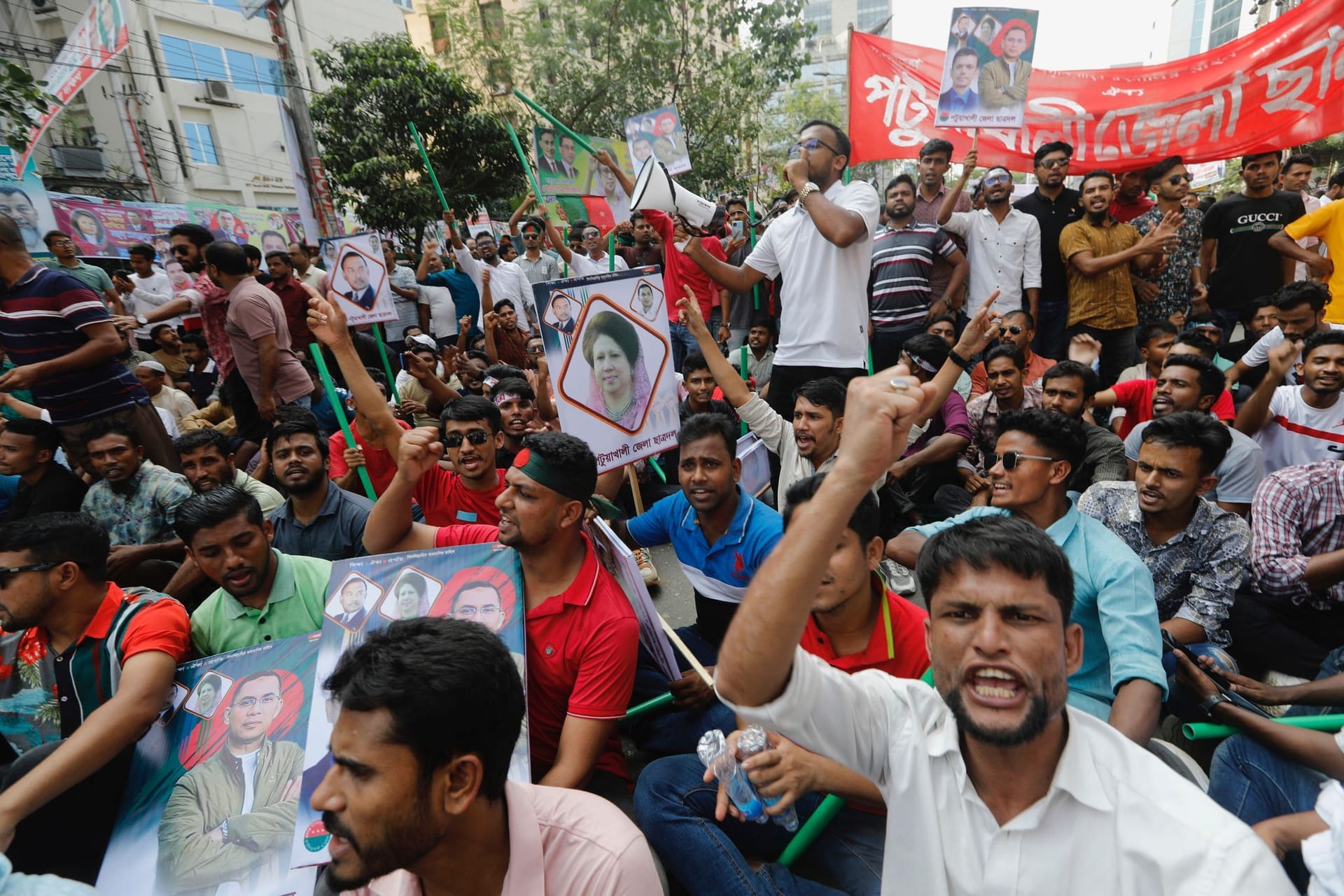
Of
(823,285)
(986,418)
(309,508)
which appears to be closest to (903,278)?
(986,418)

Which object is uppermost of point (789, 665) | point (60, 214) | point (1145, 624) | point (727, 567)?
point (60, 214)

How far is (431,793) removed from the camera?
1.34 meters

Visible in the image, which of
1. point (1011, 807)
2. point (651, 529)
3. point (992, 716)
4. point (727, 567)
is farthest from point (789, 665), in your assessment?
point (651, 529)

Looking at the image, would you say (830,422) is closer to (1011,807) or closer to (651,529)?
(651,529)

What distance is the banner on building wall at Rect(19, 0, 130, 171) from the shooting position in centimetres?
812

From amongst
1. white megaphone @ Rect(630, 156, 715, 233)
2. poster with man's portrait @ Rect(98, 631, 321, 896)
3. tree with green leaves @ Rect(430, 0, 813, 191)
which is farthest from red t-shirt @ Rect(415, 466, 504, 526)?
tree with green leaves @ Rect(430, 0, 813, 191)

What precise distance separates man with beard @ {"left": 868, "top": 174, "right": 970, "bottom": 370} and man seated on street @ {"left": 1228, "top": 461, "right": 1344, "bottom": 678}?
2918 mm

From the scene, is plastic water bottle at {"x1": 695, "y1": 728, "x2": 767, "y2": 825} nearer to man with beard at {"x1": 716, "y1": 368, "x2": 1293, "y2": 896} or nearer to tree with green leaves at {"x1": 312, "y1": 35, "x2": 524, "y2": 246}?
man with beard at {"x1": 716, "y1": 368, "x2": 1293, "y2": 896}

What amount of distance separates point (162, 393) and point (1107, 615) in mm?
7360

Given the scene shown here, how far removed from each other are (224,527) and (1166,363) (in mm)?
4543

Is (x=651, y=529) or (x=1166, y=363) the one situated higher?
(x=1166, y=363)

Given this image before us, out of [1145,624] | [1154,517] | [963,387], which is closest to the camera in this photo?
[1145,624]

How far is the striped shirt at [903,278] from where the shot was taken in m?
5.57

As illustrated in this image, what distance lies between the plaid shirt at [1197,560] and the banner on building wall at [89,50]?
1059 centimetres
